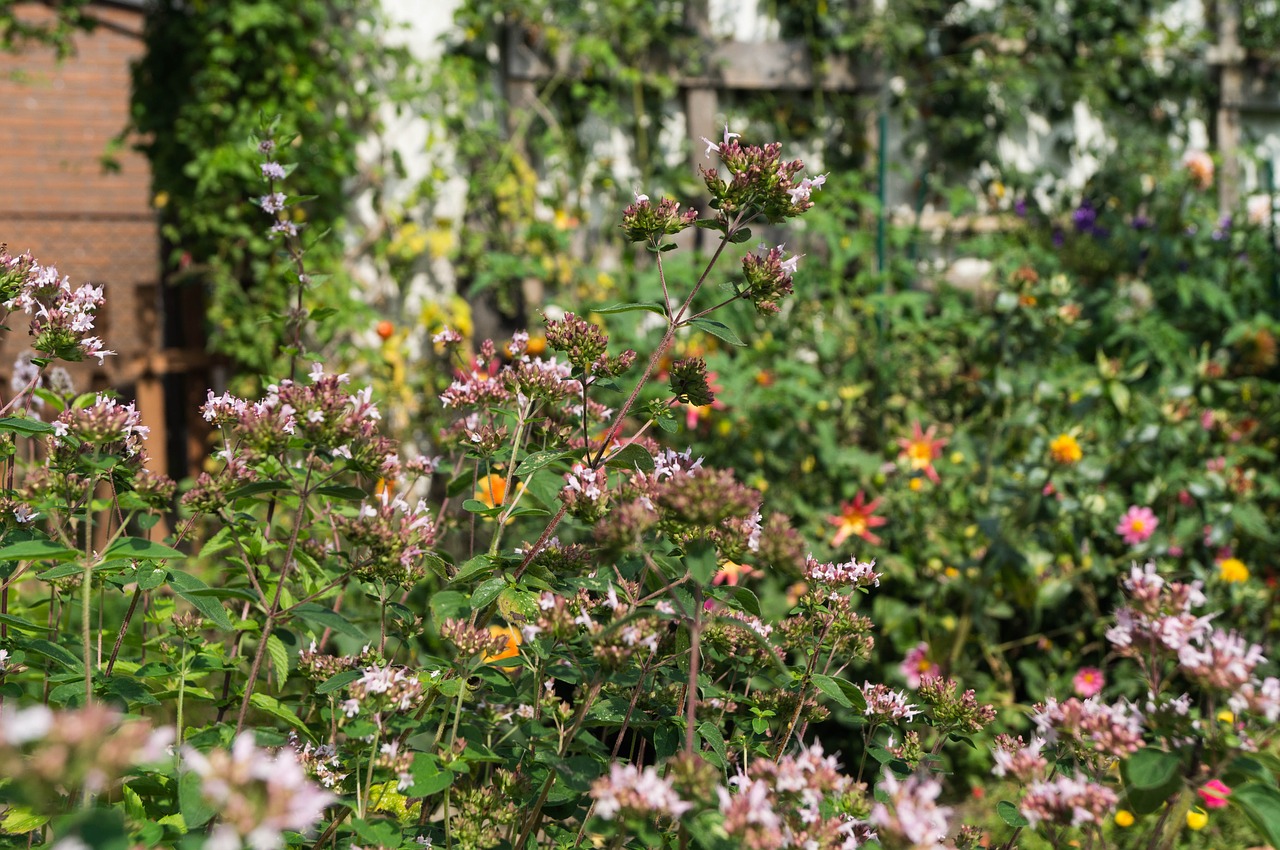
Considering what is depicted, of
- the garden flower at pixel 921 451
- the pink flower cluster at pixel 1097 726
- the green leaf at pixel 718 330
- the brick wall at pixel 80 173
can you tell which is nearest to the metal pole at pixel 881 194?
the garden flower at pixel 921 451

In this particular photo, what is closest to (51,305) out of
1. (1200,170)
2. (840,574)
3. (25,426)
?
(25,426)

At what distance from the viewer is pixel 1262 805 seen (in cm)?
79

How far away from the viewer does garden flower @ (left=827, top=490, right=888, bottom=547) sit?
2.77 meters

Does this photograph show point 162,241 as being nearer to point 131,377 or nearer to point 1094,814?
point 131,377

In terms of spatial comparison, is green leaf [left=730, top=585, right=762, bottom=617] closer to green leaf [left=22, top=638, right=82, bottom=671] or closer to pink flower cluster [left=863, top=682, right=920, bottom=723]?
pink flower cluster [left=863, top=682, right=920, bottom=723]

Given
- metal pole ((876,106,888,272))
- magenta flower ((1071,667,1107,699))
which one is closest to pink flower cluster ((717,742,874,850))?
magenta flower ((1071,667,1107,699))

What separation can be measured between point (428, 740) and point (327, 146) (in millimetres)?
2754

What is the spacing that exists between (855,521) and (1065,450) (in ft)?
1.79

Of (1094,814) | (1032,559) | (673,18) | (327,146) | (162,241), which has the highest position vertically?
(673,18)

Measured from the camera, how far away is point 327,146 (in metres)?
3.80

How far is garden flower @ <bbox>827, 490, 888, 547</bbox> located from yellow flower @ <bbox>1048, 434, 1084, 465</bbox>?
1.50 ft

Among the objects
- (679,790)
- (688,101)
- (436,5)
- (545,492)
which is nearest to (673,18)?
(688,101)

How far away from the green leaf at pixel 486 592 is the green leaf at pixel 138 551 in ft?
0.92

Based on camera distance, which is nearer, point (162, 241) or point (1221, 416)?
point (1221, 416)
